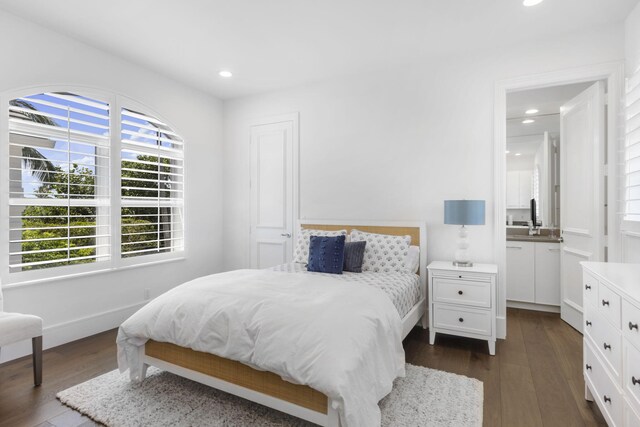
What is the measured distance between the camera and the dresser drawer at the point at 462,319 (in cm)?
288

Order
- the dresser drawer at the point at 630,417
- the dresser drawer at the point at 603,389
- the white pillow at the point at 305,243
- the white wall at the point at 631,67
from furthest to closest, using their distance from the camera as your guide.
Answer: the white pillow at the point at 305,243
the white wall at the point at 631,67
the dresser drawer at the point at 603,389
the dresser drawer at the point at 630,417

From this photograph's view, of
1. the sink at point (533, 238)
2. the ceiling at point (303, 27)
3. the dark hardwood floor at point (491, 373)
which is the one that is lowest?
the dark hardwood floor at point (491, 373)

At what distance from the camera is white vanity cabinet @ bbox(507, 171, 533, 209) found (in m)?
4.79

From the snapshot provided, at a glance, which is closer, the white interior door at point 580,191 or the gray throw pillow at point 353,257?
the white interior door at point 580,191

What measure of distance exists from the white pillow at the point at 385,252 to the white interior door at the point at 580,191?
67.0 inches

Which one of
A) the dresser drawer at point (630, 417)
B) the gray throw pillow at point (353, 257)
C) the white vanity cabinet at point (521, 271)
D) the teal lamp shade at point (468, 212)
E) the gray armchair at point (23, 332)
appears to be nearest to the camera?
the dresser drawer at point (630, 417)

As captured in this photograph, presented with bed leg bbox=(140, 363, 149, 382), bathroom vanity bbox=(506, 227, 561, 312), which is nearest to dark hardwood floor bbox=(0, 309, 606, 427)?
bed leg bbox=(140, 363, 149, 382)

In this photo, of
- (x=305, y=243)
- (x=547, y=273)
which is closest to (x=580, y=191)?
(x=547, y=273)

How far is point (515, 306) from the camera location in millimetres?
4297

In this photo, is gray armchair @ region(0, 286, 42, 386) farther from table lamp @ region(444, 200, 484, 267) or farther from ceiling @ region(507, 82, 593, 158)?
ceiling @ region(507, 82, 593, 158)

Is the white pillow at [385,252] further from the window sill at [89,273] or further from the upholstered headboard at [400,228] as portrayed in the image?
the window sill at [89,273]

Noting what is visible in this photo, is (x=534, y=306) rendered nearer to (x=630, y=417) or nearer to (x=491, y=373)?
(x=491, y=373)

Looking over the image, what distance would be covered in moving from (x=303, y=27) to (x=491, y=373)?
3.24m

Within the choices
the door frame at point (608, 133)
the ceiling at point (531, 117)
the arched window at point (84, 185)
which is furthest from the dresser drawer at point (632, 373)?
the arched window at point (84, 185)
